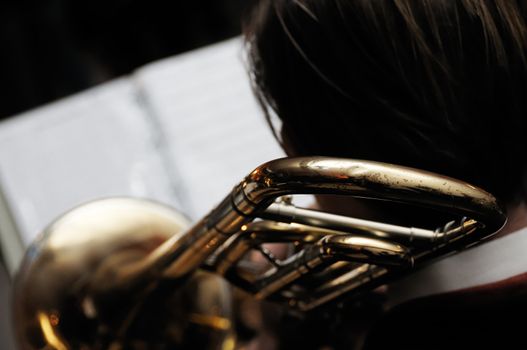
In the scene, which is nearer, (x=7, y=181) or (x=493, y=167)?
(x=493, y=167)

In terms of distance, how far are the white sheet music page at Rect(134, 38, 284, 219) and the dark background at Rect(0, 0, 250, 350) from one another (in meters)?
0.57

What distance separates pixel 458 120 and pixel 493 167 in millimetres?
56

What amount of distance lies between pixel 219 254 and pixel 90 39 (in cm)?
106

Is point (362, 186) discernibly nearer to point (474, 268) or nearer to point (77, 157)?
point (474, 268)

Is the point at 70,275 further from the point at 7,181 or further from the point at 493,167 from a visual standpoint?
the point at 493,167

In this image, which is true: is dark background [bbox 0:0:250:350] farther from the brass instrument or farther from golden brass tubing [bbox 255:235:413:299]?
golden brass tubing [bbox 255:235:413:299]

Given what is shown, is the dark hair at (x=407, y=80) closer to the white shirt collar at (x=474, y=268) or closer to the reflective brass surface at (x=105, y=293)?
the white shirt collar at (x=474, y=268)

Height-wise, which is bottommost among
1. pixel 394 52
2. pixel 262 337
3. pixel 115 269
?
pixel 262 337

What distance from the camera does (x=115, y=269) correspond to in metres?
0.67

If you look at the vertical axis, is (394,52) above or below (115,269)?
above

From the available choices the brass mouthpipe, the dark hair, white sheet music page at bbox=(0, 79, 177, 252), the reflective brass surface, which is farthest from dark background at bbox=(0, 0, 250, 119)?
the brass mouthpipe

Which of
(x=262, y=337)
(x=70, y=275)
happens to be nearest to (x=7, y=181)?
(x=70, y=275)

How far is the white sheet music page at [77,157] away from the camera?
891mm

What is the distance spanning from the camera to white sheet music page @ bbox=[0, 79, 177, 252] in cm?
89
